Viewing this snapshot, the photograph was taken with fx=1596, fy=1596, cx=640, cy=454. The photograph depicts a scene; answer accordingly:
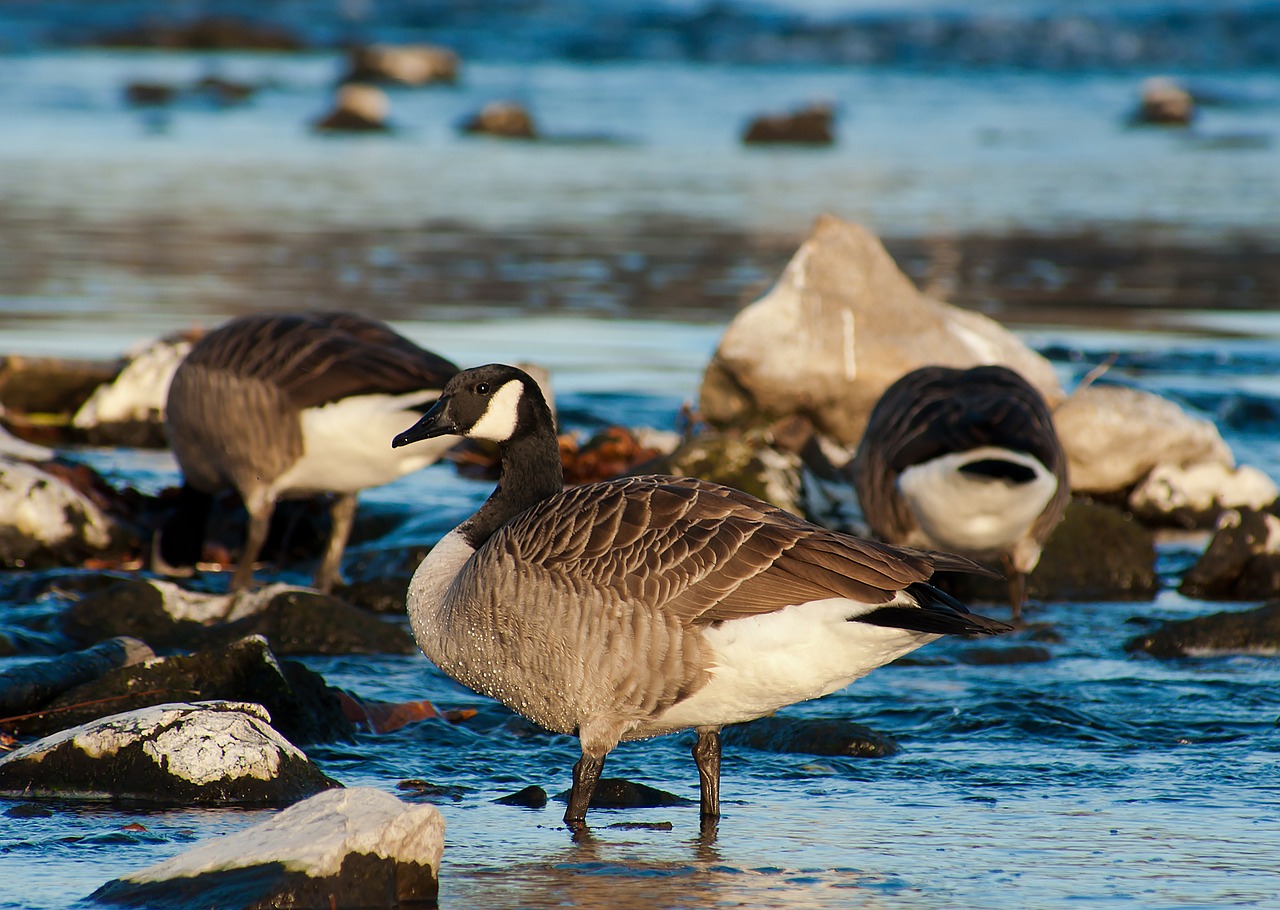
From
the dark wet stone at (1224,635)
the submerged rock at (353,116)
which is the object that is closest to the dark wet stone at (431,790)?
the dark wet stone at (1224,635)

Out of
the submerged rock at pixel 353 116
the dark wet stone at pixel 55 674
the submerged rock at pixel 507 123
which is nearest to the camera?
the dark wet stone at pixel 55 674

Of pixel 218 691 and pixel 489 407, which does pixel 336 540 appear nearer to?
pixel 218 691

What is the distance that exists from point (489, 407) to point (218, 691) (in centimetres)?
145

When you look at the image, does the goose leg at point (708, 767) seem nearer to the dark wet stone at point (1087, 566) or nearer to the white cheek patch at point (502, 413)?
the white cheek patch at point (502, 413)

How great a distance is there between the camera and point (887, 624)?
4504 millimetres

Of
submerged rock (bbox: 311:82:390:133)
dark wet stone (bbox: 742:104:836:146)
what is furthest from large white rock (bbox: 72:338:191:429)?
submerged rock (bbox: 311:82:390:133)

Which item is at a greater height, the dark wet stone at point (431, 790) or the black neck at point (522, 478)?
the black neck at point (522, 478)

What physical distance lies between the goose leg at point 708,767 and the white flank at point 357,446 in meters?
2.52

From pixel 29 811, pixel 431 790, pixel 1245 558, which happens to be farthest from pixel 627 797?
pixel 1245 558

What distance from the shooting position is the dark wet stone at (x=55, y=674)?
5.63 m

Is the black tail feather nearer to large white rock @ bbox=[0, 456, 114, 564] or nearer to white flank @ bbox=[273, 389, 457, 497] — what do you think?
white flank @ bbox=[273, 389, 457, 497]

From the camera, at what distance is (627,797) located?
5301 mm

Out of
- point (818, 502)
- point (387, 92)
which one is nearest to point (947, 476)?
point (818, 502)

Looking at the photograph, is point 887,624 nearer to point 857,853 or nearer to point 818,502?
point 857,853
